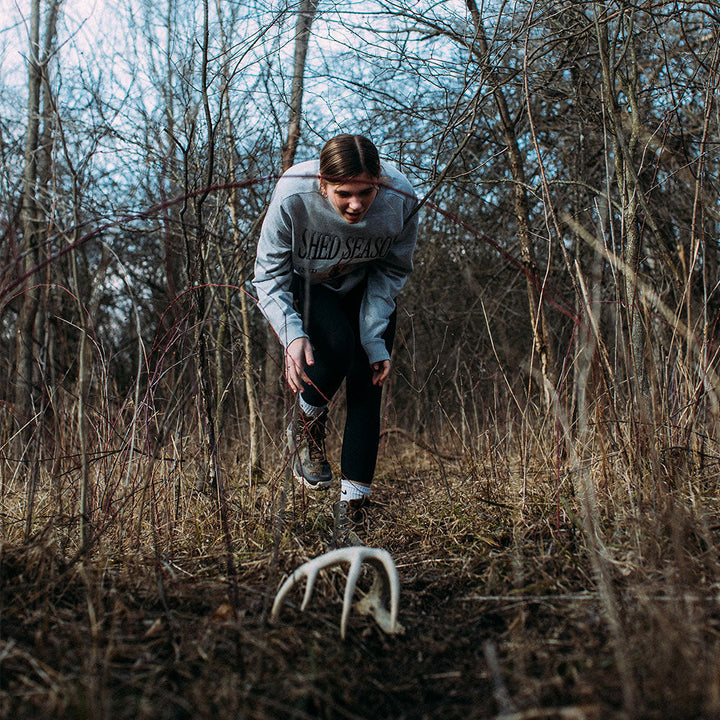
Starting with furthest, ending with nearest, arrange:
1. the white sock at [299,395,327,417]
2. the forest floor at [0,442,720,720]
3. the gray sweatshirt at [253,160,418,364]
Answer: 1. the white sock at [299,395,327,417]
2. the gray sweatshirt at [253,160,418,364]
3. the forest floor at [0,442,720,720]

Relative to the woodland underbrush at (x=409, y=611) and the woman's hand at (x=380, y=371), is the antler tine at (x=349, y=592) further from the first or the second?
the woman's hand at (x=380, y=371)

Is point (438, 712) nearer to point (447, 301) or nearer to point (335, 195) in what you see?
point (335, 195)

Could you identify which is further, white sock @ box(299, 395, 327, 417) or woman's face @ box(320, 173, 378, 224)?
white sock @ box(299, 395, 327, 417)

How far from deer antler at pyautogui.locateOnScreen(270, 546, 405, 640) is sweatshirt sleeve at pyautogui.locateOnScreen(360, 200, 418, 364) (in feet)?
3.09

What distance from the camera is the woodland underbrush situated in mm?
987

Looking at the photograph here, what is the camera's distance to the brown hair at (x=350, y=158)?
6.25ft

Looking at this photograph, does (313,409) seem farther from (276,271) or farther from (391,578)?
(391,578)

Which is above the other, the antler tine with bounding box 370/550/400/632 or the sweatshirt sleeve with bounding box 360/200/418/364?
the sweatshirt sleeve with bounding box 360/200/418/364

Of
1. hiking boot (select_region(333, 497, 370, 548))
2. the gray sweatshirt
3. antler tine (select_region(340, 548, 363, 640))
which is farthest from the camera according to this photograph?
the gray sweatshirt

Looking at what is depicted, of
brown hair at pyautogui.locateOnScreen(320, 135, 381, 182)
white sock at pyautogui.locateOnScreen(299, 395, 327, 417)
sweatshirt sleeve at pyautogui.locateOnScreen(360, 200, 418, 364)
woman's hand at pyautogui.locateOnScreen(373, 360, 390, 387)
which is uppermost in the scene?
brown hair at pyautogui.locateOnScreen(320, 135, 381, 182)

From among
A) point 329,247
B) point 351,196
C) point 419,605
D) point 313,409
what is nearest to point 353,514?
point 313,409

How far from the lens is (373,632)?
1.29 m

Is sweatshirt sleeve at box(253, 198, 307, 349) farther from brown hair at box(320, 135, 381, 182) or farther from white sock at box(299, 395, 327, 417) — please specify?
white sock at box(299, 395, 327, 417)

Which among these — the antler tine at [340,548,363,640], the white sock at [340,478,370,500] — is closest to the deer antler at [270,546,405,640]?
the antler tine at [340,548,363,640]
